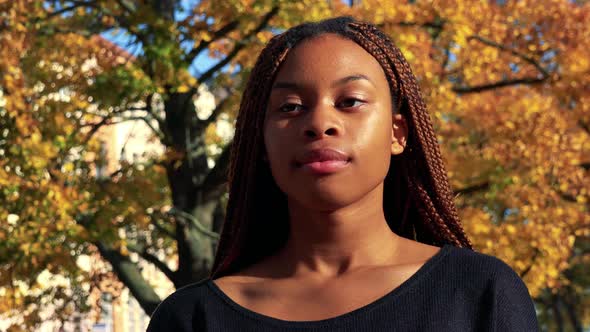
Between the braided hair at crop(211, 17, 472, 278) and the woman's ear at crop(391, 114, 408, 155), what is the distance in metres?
0.01

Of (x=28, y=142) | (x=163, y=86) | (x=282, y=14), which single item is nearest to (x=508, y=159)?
(x=282, y=14)

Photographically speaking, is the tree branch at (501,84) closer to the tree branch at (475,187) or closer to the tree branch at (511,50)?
the tree branch at (511,50)

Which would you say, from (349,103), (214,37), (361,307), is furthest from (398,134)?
(214,37)

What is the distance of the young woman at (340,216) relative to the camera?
7.91ft

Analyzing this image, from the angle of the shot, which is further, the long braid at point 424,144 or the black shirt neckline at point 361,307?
the long braid at point 424,144

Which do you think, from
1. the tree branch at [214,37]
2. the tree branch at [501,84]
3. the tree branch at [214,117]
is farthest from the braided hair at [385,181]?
the tree branch at [501,84]

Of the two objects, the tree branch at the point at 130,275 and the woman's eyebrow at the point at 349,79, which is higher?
the woman's eyebrow at the point at 349,79

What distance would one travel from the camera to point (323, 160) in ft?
7.92

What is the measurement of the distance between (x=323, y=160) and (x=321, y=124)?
80 mm

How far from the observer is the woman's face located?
2426mm

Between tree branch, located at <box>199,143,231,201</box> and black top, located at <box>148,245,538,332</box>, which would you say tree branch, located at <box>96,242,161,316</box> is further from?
black top, located at <box>148,245,538,332</box>

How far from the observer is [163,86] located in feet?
41.9

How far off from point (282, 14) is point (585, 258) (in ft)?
50.8

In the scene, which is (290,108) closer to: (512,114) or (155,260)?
(155,260)
